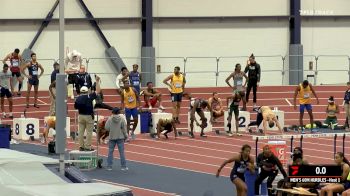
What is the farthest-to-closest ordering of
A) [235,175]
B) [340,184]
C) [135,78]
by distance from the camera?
1. [135,78]
2. [235,175]
3. [340,184]

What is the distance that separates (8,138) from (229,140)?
646 cm

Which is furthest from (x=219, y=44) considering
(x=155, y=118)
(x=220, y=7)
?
(x=155, y=118)

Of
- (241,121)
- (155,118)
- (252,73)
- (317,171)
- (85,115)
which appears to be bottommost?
(317,171)

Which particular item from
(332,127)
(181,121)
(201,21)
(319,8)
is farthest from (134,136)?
(319,8)

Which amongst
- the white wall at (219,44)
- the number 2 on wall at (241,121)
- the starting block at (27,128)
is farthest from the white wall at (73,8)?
the number 2 on wall at (241,121)

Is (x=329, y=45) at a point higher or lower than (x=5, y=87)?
higher

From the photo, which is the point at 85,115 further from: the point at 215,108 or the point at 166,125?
the point at 215,108

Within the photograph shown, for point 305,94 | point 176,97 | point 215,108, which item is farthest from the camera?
point 215,108

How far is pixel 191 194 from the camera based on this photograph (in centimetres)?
2188

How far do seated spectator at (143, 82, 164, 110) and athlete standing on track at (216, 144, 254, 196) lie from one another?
1362 cm

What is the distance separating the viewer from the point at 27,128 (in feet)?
100

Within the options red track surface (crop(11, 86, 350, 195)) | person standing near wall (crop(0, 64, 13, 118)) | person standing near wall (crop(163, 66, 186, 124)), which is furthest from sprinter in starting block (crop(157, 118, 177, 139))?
person standing near wall (crop(0, 64, 13, 118))

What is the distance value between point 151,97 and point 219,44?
320 inches

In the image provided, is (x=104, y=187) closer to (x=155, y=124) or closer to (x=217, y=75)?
(x=155, y=124)
